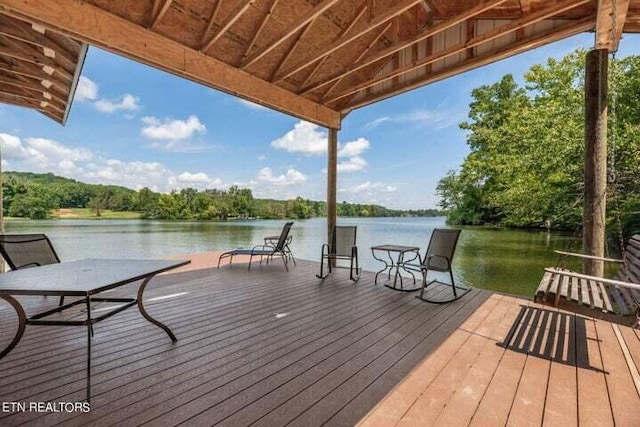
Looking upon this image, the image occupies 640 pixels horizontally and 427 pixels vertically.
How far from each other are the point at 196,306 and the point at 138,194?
26404mm

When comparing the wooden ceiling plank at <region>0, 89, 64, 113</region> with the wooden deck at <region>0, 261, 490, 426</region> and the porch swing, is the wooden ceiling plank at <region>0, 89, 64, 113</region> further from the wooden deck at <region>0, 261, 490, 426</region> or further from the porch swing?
the porch swing

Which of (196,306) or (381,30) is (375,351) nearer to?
(196,306)

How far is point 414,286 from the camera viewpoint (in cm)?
416

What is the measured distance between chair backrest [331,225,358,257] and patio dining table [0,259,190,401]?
309 centimetres

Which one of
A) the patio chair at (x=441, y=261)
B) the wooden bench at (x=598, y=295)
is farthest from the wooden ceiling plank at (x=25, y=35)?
the wooden bench at (x=598, y=295)

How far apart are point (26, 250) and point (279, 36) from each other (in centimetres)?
342

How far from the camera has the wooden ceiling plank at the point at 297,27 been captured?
8.72 feet

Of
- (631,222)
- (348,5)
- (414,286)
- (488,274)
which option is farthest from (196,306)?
(631,222)

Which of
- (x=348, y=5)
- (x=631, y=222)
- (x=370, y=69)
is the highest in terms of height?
(x=348, y=5)

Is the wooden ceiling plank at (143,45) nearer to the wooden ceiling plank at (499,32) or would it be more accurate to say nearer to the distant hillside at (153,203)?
the wooden ceiling plank at (499,32)

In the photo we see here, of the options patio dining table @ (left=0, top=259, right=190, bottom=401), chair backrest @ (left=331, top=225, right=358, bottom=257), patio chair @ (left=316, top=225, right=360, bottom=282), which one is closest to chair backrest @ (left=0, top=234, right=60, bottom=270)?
patio dining table @ (left=0, top=259, right=190, bottom=401)

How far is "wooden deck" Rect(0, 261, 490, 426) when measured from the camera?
157 cm

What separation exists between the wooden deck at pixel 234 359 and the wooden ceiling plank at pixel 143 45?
8.73 ft

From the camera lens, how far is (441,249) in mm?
3844
